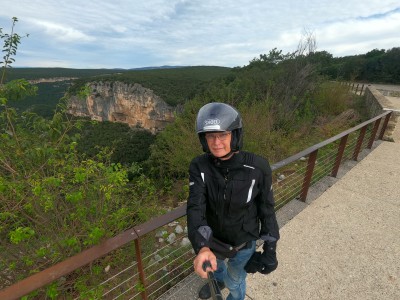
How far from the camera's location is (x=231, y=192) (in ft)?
5.35

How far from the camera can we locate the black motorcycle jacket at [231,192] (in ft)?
5.32

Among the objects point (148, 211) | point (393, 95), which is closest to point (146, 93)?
point (393, 95)

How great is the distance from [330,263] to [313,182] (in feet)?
7.76

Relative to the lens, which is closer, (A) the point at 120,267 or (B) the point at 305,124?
(A) the point at 120,267

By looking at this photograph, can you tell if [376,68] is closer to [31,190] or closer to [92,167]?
[92,167]

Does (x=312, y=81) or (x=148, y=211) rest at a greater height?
(x=312, y=81)

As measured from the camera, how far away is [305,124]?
990 cm

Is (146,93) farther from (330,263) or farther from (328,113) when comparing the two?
(330,263)

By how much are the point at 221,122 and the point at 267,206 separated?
72 centimetres

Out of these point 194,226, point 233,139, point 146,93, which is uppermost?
point 233,139

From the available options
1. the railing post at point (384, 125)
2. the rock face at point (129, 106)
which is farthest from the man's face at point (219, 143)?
the rock face at point (129, 106)

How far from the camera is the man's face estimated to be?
157 cm

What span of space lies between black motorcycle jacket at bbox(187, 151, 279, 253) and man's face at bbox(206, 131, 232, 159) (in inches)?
3.2

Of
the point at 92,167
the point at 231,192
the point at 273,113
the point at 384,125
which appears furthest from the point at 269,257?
the point at 273,113
